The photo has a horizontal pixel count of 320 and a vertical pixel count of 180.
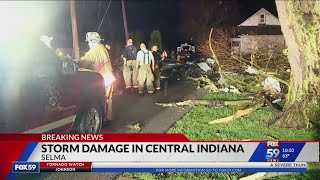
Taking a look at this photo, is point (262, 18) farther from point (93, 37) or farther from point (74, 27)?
point (74, 27)

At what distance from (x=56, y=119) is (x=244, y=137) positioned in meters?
1.22

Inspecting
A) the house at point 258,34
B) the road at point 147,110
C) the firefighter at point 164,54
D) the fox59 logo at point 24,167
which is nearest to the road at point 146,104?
the road at point 147,110

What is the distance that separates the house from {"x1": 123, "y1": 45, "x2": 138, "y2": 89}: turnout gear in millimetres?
651

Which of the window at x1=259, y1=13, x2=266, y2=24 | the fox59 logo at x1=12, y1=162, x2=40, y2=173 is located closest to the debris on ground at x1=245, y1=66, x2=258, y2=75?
the window at x1=259, y1=13, x2=266, y2=24

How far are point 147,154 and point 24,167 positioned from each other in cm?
76

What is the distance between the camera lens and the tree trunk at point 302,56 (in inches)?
111

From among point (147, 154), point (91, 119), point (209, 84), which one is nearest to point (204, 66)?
point (209, 84)

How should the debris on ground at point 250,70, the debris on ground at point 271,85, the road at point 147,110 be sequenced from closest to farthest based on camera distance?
the road at point 147,110
the debris on ground at point 250,70
the debris on ground at point 271,85

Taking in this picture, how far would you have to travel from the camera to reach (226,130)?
2.71 meters

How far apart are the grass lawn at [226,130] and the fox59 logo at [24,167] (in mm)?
591

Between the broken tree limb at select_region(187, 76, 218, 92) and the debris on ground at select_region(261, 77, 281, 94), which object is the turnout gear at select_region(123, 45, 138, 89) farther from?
the debris on ground at select_region(261, 77, 281, 94)

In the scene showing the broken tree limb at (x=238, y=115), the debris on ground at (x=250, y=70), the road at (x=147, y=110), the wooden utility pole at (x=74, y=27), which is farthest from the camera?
the debris on ground at (x=250, y=70)

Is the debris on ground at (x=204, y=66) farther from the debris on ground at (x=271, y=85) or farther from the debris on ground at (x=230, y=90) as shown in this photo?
the debris on ground at (x=271, y=85)

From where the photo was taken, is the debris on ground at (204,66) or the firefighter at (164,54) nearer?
the firefighter at (164,54)
